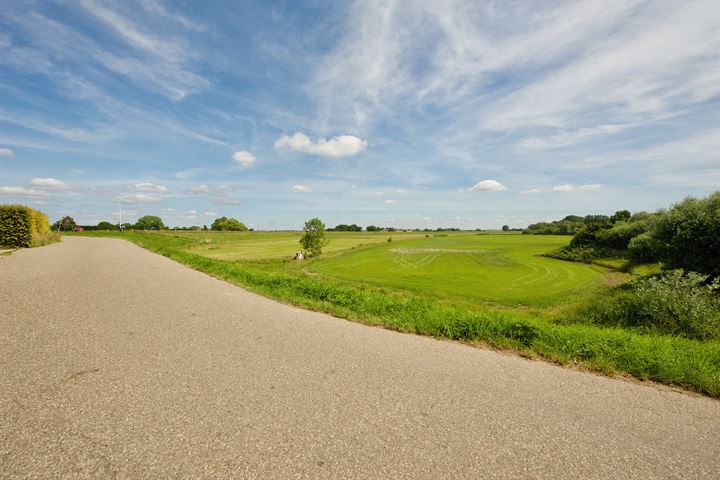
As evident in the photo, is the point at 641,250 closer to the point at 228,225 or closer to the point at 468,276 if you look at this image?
the point at 468,276

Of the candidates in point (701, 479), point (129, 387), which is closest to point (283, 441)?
point (129, 387)

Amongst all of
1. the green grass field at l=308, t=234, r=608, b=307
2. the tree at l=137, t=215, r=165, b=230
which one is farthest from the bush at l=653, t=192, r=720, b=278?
the tree at l=137, t=215, r=165, b=230

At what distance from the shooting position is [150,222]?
136 meters

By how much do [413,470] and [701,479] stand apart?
9.17 feet

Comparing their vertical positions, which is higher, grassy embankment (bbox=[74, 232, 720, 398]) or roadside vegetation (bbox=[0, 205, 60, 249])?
roadside vegetation (bbox=[0, 205, 60, 249])

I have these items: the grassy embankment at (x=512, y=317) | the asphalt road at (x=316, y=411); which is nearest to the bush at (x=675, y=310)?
the grassy embankment at (x=512, y=317)

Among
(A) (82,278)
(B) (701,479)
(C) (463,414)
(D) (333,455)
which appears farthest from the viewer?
(A) (82,278)

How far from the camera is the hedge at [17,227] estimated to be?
27.1 metres

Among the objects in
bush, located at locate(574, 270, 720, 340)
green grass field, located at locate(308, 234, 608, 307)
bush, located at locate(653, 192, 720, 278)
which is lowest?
green grass field, located at locate(308, 234, 608, 307)

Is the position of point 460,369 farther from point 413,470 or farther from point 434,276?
point 434,276

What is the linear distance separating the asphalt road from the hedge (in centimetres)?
3140

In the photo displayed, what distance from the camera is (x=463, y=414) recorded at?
152 inches

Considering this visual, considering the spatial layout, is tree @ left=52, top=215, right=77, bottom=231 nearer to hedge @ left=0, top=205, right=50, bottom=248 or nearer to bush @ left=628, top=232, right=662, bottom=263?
hedge @ left=0, top=205, right=50, bottom=248

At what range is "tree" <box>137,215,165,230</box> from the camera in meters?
134
